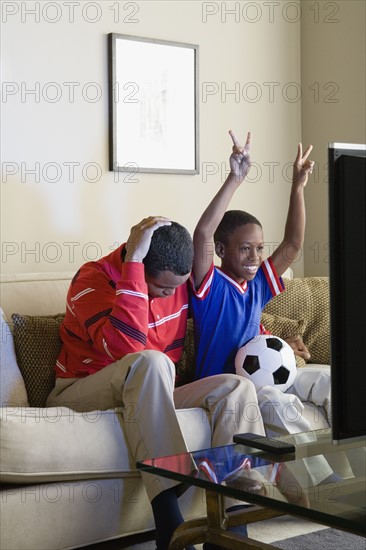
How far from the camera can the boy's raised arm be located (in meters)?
2.92

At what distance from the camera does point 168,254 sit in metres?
2.69

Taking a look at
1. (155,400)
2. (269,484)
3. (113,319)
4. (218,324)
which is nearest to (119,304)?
(113,319)

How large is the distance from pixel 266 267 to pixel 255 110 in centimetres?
128

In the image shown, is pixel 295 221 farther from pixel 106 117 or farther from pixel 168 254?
pixel 106 117

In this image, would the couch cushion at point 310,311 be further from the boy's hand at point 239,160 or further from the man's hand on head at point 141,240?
the man's hand on head at point 141,240

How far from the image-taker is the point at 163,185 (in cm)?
380

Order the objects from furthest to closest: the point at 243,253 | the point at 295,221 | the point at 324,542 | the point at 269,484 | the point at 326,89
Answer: the point at 326,89
the point at 295,221
the point at 243,253
the point at 324,542
the point at 269,484

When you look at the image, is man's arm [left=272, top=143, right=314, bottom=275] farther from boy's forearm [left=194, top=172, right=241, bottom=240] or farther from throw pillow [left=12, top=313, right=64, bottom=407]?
throw pillow [left=12, top=313, right=64, bottom=407]

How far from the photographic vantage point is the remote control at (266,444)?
187 centimetres

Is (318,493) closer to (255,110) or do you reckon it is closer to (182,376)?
(182,376)

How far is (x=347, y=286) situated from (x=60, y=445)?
1.24 metres

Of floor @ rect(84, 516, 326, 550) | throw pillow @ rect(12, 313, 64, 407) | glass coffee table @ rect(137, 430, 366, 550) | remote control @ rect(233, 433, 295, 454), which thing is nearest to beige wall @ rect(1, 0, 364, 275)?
throw pillow @ rect(12, 313, 64, 407)

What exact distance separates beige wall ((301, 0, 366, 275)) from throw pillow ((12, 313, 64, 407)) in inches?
71.0

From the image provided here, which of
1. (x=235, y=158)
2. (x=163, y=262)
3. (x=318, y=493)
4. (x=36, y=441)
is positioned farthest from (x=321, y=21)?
(x=318, y=493)
